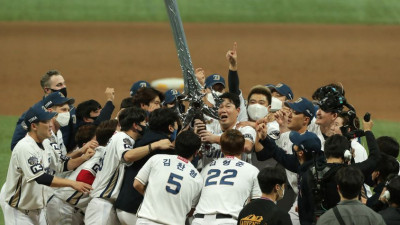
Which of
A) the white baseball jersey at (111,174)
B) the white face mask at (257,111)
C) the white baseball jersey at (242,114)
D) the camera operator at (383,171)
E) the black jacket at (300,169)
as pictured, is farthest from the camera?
the white baseball jersey at (242,114)

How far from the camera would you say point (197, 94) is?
24.2 ft

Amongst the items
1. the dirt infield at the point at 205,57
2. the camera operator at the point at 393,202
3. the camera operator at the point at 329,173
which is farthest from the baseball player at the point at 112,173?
the dirt infield at the point at 205,57

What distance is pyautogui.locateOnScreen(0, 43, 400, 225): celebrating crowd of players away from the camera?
624 cm

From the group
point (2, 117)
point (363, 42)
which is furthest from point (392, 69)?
point (2, 117)

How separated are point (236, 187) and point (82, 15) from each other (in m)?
18.6

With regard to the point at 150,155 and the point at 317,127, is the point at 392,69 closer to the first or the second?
the point at 317,127

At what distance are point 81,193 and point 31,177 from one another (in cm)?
79

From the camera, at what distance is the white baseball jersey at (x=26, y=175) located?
6.99 meters

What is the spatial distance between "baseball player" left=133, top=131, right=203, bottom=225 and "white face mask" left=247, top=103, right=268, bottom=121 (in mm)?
1271

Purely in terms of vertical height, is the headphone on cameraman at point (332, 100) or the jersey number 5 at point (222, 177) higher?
the headphone on cameraman at point (332, 100)

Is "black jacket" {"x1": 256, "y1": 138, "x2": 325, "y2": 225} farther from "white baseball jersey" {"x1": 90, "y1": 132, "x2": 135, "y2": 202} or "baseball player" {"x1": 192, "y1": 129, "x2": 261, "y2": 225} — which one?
"white baseball jersey" {"x1": 90, "y1": 132, "x2": 135, "y2": 202}

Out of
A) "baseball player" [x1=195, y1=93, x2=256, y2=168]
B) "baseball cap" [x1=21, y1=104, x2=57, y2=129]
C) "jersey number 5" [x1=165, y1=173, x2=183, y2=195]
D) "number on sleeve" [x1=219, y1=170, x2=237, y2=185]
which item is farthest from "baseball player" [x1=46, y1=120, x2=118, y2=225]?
"number on sleeve" [x1=219, y1=170, x2=237, y2=185]

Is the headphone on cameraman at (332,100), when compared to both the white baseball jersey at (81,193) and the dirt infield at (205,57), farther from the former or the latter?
the dirt infield at (205,57)

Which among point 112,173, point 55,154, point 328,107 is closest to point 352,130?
point 328,107
